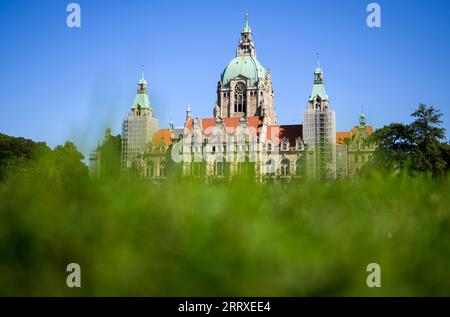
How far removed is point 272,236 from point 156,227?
0.51 metres

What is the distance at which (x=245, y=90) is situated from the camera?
72.9 metres

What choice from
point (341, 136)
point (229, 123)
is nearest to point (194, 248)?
point (229, 123)

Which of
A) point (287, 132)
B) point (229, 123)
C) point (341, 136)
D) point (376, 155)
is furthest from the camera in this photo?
point (229, 123)

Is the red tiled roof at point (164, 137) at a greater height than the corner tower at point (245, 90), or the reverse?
the corner tower at point (245, 90)

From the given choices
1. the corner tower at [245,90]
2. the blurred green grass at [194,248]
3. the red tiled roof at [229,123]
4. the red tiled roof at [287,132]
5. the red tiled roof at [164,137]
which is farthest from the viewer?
the corner tower at [245,90]

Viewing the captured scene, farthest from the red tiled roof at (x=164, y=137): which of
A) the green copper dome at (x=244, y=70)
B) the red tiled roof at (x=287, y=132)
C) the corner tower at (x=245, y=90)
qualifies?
the green copper dome at (x=244, y=70)

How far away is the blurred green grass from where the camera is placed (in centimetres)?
177

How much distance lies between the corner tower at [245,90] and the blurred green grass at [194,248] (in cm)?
6687

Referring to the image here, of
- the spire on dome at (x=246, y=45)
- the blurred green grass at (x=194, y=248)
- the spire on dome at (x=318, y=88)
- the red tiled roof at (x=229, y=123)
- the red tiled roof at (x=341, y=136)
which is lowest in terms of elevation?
the blurred green grass at (x=194, y=248)

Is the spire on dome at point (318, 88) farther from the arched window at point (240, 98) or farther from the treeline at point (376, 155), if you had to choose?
the treeline at point (376, 155)

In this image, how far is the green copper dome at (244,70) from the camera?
74.2 metres

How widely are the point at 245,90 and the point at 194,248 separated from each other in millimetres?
71932

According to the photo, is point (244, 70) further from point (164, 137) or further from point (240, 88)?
point (164, 137)

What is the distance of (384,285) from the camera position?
6.05 feet
